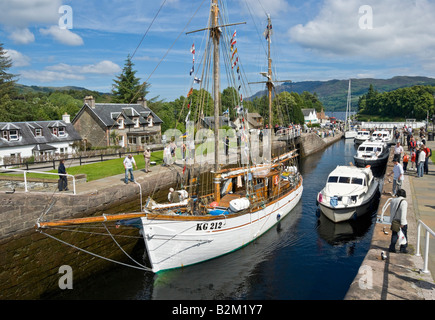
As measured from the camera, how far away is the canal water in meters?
12.5

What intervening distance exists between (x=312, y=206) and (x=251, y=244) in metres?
9.03

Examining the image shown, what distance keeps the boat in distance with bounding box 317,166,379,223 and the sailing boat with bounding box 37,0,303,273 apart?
2.78 metres

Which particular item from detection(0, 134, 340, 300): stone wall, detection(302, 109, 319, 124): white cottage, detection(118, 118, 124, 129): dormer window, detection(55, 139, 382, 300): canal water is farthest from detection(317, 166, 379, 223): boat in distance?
detection(302, 109, 319, 124): white cottage

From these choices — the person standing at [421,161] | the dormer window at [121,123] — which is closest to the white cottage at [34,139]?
the dormer window at [121,123]

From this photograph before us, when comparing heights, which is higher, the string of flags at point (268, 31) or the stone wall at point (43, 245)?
the string of flags at point (268, 31)

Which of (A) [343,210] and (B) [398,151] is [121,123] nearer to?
(B) [398,151]

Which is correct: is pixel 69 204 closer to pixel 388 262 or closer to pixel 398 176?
pixel 388 262

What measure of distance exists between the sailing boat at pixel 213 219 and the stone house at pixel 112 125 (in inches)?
1048

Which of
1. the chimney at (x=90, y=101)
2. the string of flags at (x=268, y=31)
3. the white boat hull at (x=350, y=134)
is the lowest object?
the white boat hull at (x=350, y=134)

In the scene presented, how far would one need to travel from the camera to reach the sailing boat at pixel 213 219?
43.3ft

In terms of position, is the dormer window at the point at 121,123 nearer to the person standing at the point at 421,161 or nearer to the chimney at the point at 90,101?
the chimney at the point at 90,101

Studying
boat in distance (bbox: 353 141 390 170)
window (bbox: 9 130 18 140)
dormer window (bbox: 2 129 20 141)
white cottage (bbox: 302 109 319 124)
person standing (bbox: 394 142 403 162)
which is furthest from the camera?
white cottage (bbox: 302 109 319 124)

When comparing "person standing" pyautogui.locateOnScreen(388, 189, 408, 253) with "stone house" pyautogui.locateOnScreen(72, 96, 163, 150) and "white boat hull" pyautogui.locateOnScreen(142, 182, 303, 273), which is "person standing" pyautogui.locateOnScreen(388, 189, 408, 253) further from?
"stone house" pyautogui.locateOnScreen(72, 96, 163, 150)
